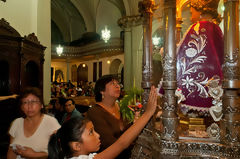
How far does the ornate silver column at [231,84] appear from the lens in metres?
1.66

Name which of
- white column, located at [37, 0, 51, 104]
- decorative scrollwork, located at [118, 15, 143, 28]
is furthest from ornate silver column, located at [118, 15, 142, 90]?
white column, located at [37, 0, 51, 104]

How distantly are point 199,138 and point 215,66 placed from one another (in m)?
0.89

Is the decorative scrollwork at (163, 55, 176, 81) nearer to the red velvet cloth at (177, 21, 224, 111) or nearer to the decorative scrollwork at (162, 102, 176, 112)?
the decorative scrollwork at (162, 102, 176, 112)

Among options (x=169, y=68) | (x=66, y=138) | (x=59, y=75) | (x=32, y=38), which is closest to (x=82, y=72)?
(x=59, y=75)

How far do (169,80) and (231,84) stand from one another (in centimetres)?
53

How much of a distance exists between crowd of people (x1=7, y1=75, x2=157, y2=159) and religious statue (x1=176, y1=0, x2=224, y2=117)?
0.70 meters

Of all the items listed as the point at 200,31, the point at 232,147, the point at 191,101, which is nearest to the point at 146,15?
the point at 200,31

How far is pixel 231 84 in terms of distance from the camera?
1659 millimetres

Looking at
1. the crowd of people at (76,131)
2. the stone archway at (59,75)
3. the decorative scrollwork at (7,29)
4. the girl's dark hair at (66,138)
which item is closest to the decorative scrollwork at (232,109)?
the crowd of people at (76,131)

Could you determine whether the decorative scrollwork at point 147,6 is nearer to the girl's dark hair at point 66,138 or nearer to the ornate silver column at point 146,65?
the ornate silver column at point 146,65

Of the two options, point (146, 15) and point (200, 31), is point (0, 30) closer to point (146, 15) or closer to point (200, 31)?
point (146, 15)

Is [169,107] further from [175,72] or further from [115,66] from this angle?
[115,66]

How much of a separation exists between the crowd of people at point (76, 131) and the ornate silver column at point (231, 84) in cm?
64

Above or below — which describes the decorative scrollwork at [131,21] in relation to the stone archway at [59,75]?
above
